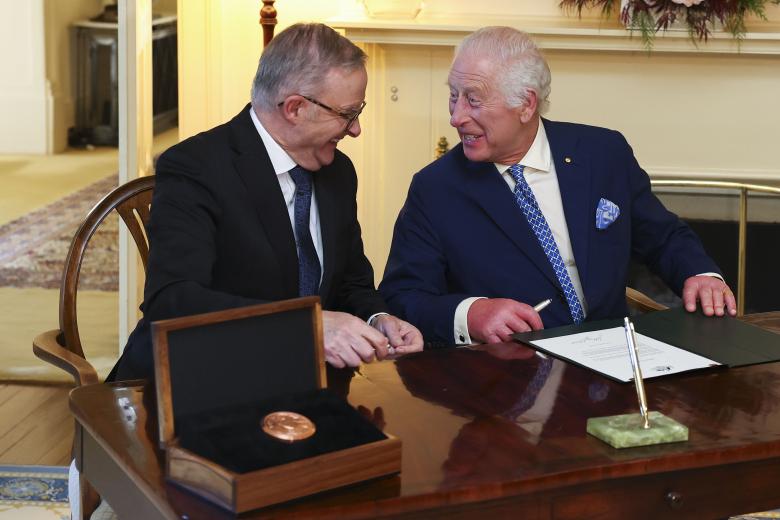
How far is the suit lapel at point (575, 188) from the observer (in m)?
2.92

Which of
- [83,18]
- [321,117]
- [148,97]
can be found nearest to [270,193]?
[321,117]

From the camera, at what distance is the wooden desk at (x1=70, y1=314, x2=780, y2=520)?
64.6 inches

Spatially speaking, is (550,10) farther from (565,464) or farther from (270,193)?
(565,464)

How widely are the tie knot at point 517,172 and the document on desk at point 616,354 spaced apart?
62cm

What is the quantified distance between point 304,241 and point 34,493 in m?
1.55

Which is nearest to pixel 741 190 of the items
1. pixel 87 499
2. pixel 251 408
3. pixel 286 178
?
pixel 286 178

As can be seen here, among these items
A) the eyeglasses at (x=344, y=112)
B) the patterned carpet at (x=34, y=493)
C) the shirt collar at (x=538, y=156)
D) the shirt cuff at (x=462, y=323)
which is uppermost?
the eyeglasses at (x=344, y=112)

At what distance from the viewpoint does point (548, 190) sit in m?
2.99

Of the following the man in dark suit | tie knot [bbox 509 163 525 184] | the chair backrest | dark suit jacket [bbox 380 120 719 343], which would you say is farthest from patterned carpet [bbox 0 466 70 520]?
tie knot [bbox 509 163 525 184]

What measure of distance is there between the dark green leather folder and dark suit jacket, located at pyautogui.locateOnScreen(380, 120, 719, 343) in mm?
323

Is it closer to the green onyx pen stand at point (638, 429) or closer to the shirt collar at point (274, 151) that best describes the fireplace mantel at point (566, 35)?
the shirt collar at point (274, 151)

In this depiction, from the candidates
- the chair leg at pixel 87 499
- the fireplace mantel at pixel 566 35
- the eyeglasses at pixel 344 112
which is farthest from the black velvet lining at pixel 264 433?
the fireplace mantel at pixel 566 35

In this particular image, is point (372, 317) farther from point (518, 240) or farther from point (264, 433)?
point (264, 433)

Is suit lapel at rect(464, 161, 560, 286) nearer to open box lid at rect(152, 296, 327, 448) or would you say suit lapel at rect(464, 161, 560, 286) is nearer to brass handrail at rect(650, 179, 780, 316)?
brass handrail at rect(650, 179, 780, 316)
